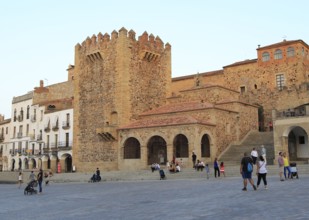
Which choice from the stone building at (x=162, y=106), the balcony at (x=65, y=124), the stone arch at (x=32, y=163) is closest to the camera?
the stone building at (x=162, y=106)

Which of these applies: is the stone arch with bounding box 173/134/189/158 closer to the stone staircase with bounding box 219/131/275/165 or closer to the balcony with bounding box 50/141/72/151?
the stone staircase with bounding box 219/131/275/165

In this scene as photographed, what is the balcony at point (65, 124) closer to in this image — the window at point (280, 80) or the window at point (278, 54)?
the window at point (280, 80)

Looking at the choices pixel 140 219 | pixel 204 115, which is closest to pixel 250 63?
pixel 204 115

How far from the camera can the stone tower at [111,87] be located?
34.5 metres

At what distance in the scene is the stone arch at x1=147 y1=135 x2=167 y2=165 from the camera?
109 feet

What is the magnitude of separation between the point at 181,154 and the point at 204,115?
4.11 metres

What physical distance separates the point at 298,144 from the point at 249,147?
3793mm

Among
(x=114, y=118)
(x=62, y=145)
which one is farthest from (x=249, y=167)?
(x=62, y=145)

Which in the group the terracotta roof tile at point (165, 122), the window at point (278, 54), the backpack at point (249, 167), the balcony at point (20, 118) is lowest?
the backpack at point (249, 167)

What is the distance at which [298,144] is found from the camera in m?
29.3

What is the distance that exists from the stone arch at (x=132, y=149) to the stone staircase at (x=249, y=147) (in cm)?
794

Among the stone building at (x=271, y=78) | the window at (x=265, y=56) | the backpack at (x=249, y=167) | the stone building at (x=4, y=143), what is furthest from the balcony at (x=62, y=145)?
the backpack at (x=249, y=167)

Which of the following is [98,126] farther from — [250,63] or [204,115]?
[250,63]

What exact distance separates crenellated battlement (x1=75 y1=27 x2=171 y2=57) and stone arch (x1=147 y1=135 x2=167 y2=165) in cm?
927
